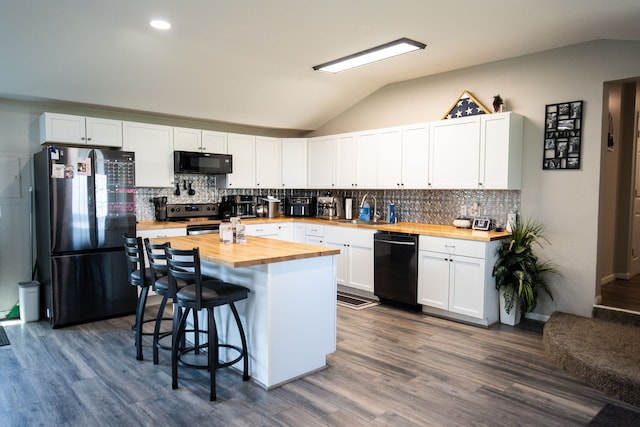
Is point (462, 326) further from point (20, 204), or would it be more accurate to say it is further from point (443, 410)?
point (20, 204)

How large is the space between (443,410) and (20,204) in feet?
15.2

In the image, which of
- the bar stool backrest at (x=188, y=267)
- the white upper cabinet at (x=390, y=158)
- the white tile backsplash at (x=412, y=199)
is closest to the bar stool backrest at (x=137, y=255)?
the bar stool backrest at (x=188, y=267)

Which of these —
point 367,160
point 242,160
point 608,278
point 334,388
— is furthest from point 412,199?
point 334,388

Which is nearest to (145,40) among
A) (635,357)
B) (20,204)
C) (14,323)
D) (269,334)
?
(20,204)

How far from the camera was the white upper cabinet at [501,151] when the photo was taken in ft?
13.6

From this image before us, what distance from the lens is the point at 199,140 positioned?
5504 millimetres

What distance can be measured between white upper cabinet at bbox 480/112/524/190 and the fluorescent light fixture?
1.07 meters

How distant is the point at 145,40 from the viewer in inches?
148

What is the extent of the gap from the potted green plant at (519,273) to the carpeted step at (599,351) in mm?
305

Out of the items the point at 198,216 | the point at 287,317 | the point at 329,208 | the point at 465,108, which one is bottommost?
the point at 287,317

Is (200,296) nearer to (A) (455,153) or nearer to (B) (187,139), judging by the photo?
(A) (455,153)

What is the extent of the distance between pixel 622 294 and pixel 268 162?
4.62m

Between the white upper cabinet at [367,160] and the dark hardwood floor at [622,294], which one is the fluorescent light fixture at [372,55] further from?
the dark hardwood floor at [622,294]

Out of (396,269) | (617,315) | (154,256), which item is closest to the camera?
(154,256)
